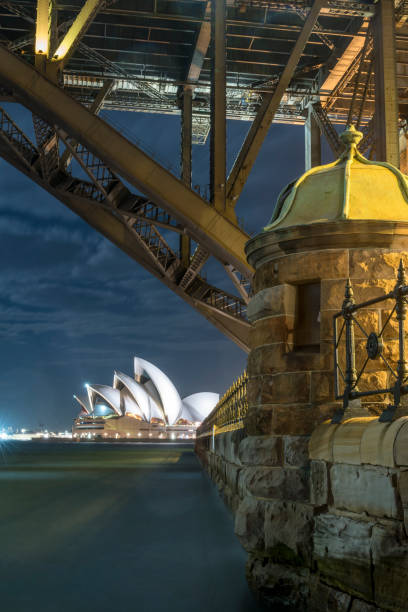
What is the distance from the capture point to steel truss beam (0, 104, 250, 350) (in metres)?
24.7

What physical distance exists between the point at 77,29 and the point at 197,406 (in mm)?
95279

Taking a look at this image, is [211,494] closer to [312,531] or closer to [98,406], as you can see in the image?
[312,531]

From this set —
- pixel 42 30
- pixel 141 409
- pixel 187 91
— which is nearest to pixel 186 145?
pixel 187 91

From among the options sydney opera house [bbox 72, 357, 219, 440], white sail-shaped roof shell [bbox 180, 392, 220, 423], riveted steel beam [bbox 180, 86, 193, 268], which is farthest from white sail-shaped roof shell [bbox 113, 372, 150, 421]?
riveted steel beam [bbox 180, 86, 193, 268]

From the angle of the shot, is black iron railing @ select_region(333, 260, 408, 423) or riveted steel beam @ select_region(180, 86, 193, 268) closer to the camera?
black iron railing @ select_region(333, 260, 408, 423)

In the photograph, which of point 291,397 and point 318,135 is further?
point 318,135

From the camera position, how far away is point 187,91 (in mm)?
27969

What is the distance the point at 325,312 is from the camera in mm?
6730

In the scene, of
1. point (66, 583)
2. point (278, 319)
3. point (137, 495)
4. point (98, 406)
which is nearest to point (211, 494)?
point (137, 495)

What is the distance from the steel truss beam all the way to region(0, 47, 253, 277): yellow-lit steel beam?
Result: 8.70 feet

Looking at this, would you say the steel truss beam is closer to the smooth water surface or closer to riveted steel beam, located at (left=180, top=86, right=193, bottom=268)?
riveted steel beam, located at (left=180, top=86, right=193, bottom=268)

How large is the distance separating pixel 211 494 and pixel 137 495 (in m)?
Result: 2.03

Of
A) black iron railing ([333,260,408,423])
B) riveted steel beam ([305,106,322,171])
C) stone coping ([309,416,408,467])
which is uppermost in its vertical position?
riveted steel beam ([305,106,322,171])

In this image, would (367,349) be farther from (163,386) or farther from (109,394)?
(109,394)
